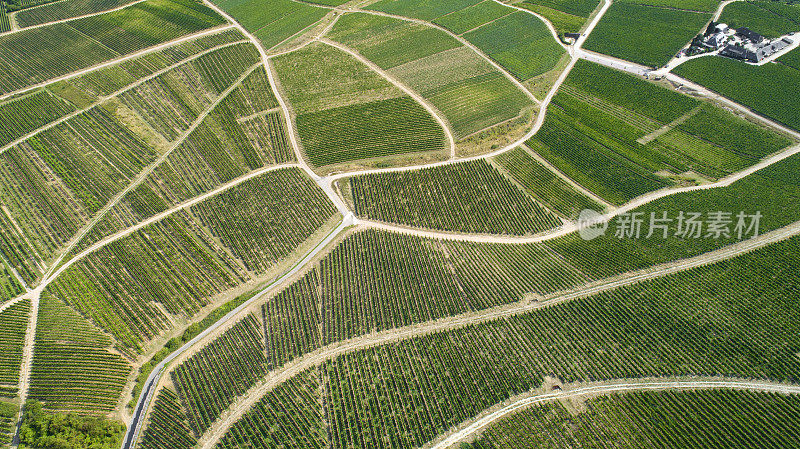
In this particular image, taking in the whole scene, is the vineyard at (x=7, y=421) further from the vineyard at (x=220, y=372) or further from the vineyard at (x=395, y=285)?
the vineyard at (x=395, y=285)

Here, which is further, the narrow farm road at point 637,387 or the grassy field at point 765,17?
the grassy field at point 765,17

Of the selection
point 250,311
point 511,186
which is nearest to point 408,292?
point 250,311

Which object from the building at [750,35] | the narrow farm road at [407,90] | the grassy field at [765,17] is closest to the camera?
the narrow farm road at [407,90]

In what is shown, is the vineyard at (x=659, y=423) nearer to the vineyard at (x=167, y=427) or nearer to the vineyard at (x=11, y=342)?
the vineyard at (x=167, y=427)

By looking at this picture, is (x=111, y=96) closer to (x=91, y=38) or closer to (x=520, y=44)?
(x=91, y=38)

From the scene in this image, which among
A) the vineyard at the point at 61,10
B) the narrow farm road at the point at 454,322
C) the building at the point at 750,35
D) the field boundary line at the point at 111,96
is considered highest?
the vineyard at the point at 61,10

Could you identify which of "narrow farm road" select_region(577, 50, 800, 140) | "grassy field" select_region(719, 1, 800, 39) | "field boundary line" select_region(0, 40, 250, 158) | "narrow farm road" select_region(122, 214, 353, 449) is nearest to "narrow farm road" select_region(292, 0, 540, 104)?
"narrow farm road" select_region(577, 50, 800, 140)

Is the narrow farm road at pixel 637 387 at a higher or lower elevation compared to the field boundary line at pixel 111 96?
lower

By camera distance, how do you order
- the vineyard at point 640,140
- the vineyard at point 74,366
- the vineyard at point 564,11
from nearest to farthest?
the vineyard at point 74,366 < the vineyard at point 640,140 < the vineyard at point 564,11

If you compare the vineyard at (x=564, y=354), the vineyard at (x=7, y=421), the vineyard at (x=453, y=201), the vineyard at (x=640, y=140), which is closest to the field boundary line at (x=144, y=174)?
the vineyard at (x=7, y=421)
